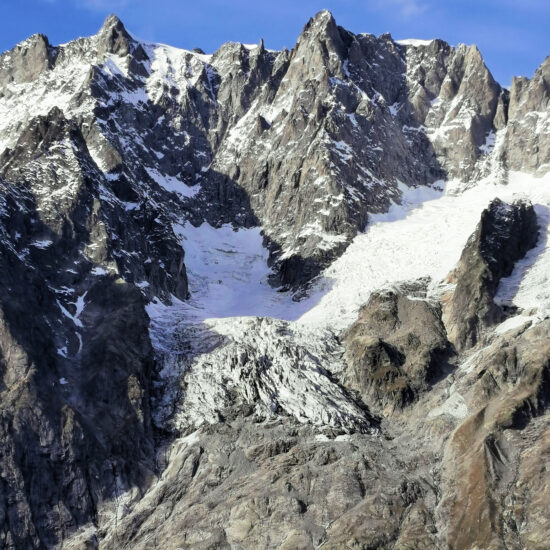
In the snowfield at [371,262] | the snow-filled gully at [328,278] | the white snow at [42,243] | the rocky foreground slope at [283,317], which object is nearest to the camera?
the rocky foreground slope at [283,317]

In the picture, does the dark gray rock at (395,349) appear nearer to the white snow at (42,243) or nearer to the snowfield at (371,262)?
the snowfield at (371,262)

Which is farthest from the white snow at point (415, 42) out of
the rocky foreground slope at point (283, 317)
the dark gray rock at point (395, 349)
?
the dark gray rock at point (395, 349)

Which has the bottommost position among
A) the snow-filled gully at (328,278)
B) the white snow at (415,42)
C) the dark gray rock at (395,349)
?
the dark gray rock at (395,349)

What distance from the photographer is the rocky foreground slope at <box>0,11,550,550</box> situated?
68062mm

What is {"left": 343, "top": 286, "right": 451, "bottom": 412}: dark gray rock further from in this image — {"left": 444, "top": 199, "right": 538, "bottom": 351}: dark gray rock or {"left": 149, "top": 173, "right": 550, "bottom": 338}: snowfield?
{"left": 149, "top": 173, "right": 550, "bottom": 338}: snowfield

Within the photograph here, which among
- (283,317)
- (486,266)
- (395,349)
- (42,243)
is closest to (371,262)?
(283,317)

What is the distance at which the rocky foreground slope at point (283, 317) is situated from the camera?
2680 inches

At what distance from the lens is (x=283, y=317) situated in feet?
348

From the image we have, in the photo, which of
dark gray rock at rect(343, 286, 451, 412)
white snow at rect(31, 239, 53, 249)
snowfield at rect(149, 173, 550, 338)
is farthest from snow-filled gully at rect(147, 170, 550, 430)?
white snow at rect(31, 239, 53, 249)

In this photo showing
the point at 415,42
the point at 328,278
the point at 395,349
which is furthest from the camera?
the point at 415,42

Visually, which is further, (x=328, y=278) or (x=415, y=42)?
(x=415, y=42)

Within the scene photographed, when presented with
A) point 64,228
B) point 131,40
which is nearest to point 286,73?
point 131,40

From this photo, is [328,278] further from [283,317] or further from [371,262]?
[283,317]

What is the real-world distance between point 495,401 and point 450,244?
42.6m
